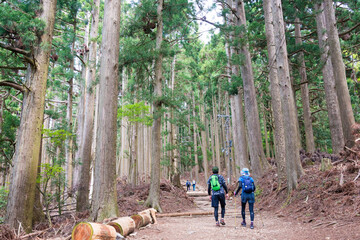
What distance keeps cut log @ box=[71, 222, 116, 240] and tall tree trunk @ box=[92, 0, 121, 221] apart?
7.38 feet

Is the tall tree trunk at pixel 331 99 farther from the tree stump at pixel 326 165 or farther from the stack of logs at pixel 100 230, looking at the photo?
the stack of logs at pixel 100 230

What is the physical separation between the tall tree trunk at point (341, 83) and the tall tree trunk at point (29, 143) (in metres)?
10.3

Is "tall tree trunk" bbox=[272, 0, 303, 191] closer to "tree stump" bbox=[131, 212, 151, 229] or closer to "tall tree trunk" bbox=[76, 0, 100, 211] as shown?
"tree stump" bbox=[131, 212, 151, 229]

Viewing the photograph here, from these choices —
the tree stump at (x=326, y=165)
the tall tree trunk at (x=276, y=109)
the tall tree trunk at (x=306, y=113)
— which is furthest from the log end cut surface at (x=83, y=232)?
the tall tree trunk at (x=306, y=113)

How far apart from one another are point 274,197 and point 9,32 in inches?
432

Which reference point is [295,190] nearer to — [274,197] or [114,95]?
[274,197]

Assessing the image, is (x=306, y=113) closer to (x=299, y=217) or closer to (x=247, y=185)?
(x=299, y=217)

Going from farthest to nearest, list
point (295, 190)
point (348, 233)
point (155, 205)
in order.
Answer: point (155, 205) → point (295, 190) → point (348, 233)

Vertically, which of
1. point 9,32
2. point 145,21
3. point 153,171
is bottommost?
point 153,171

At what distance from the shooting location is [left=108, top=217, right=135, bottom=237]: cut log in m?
5.04

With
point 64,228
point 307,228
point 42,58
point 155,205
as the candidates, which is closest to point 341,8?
point 307,228

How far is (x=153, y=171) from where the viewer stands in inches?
406

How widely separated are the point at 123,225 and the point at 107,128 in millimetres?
2744

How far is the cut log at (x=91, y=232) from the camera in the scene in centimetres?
397
